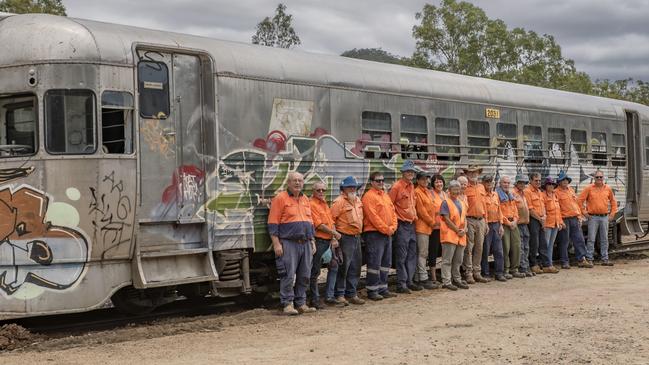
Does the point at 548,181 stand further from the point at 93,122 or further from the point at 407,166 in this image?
the point at 93,122

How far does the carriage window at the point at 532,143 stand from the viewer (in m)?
14.7

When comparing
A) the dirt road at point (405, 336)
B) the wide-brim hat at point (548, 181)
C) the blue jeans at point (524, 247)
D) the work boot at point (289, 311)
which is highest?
the wide-brim hat at point (548, 181)

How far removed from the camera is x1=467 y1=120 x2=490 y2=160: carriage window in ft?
43.6

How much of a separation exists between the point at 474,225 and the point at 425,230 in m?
1.23

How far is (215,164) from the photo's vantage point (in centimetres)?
930

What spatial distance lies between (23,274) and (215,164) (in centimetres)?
249

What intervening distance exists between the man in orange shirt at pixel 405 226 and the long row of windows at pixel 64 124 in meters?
4.33

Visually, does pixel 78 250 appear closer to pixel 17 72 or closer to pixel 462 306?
pixel 17 72

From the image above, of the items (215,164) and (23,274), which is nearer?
(23,274)

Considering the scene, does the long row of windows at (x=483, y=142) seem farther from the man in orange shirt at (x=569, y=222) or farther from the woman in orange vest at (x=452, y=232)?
the woman in orange vest at (x=452, y=232)

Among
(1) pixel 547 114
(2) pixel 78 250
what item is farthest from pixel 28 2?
(2) pixel 78 250

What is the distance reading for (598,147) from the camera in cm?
1673

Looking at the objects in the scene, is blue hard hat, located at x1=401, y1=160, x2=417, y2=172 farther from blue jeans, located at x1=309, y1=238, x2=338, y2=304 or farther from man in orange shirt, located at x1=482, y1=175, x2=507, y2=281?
man in orange shirt, located at x1=482, y1=175, x2=507, y2=281

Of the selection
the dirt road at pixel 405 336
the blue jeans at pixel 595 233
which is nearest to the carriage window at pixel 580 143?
the blue jeans at pixel 595 233
